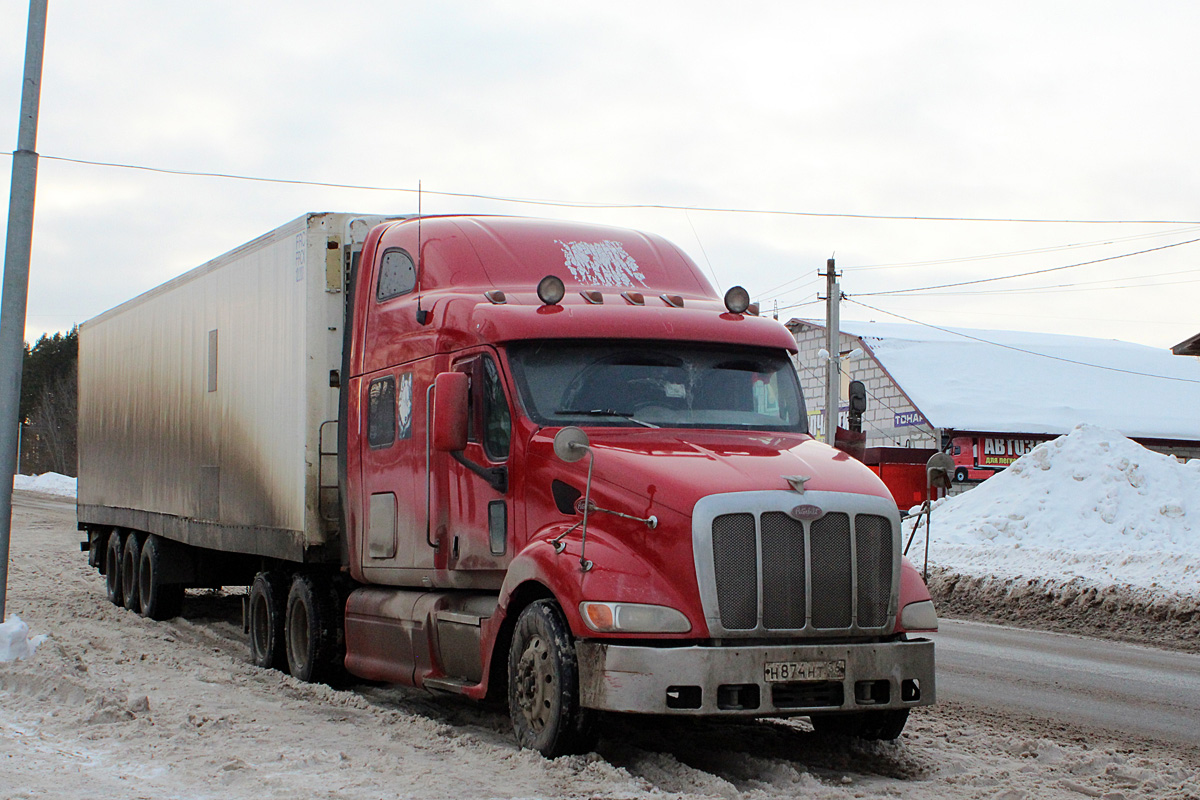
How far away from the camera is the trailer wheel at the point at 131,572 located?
52.5 feet

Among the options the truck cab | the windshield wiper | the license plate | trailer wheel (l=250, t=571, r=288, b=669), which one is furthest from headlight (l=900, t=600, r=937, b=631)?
trailer wheel (l=250, t=571, r=288, b=669)

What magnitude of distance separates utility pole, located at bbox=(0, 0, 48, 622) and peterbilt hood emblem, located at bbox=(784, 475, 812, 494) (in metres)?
6.89

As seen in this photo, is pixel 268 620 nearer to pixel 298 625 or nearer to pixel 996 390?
pixel 298 625

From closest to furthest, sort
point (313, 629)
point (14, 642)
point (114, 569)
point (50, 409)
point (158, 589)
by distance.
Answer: point (14, 642) → point (313, 629) → point (158, 589) → point (114, 569) → point (50, 409)

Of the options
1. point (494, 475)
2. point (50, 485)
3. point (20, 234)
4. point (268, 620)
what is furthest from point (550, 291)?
point (50, 485)

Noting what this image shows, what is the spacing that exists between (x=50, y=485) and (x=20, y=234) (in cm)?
4729

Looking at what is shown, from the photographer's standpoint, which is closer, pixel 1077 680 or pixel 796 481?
pixel 796 481

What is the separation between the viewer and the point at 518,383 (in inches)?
318

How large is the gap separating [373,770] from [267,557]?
16.3 ft

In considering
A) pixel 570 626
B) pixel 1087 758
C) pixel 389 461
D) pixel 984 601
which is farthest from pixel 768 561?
pixel 984 601

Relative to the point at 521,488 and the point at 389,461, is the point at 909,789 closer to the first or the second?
the point at 521,488

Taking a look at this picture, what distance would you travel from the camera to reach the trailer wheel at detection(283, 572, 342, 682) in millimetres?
10484

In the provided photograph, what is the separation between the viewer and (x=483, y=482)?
8.29m

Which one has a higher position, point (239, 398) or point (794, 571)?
point (239, 398)
